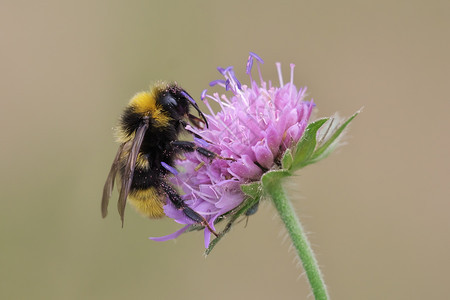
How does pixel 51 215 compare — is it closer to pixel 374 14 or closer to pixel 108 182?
pixel 108 182

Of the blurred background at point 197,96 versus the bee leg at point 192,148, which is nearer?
the bee leg at point 192,148

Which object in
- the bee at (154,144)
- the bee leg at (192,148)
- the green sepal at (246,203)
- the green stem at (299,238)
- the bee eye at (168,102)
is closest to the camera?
the green stem at (299,238)

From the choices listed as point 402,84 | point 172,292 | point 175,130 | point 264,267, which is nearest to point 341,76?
point 402,84

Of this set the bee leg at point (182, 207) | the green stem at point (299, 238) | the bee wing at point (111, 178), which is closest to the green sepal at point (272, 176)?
the green stem at point (299, 238)

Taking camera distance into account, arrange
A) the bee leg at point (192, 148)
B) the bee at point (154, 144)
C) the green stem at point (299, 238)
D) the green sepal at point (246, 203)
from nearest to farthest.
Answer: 1. the green stem at point (299, 238)
2. the green sepal at point (246, 203)
3. the bee leg at point (192, 148)
4. the bee at point (154, 144)

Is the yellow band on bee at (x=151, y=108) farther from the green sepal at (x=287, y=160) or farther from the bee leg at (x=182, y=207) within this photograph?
the green sepal at (x=287, y=160)

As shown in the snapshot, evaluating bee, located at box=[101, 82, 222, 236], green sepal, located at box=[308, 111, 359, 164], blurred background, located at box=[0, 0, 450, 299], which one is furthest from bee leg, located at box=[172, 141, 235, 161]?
blurred background, located at box=[0, 0, 450, 299]

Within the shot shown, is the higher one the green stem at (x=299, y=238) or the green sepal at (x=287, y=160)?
the green sepal at (x=287, y=160)
